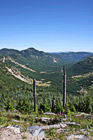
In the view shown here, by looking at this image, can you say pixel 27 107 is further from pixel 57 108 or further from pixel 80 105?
pixel 80 105

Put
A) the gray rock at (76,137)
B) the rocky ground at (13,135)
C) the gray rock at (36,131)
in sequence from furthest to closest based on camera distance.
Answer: the gray rock at (36,131) < the gray rock at (76,137) < the rocky ground at (13,135)

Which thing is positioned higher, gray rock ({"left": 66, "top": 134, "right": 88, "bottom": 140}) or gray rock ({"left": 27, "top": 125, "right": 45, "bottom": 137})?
gray rock ({"left": 27, "top": 125, "right": 45, "bottom": 137})

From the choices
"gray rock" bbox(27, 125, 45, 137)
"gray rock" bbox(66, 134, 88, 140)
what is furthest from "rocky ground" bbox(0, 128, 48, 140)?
"gray rock" bbox(66, 134, 88, 140)

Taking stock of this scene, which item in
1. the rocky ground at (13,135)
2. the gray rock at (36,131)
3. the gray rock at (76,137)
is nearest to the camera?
the rocky ground at (13,135)

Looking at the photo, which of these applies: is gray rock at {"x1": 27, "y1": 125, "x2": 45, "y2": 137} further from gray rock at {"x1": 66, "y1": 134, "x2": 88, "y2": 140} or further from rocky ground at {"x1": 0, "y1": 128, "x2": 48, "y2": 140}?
gray rock at {"x1": 66, "y1": 134, "x2": 88, "y2": 140}

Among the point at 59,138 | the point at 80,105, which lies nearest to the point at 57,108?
the point at 80,105

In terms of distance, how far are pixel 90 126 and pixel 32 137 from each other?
730cm

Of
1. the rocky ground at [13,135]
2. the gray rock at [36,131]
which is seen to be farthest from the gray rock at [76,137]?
the rocky ground at [13,135]

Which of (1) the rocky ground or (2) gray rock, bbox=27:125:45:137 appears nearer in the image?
(1) the rocky ground

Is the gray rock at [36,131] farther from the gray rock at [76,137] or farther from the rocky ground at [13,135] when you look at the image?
the gray rock at [76,137]

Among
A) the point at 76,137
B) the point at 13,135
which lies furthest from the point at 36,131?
the point at 76,137

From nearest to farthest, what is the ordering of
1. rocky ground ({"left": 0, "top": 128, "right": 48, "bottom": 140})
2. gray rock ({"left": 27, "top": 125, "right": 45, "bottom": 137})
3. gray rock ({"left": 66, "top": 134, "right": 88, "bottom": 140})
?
rocky ground ({"left": 0, "top": 128, "right": 48, "bottom": 140}), gray rock ({"left": 66, "top": 134, "right": 88, "bottom": 140}), gray rock ({"left": 27, "top": 125, "right": 45, "bottom": 137})

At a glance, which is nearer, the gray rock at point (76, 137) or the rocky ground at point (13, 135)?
the rocky ground at point (13, 135)

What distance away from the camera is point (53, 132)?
42.2ft
